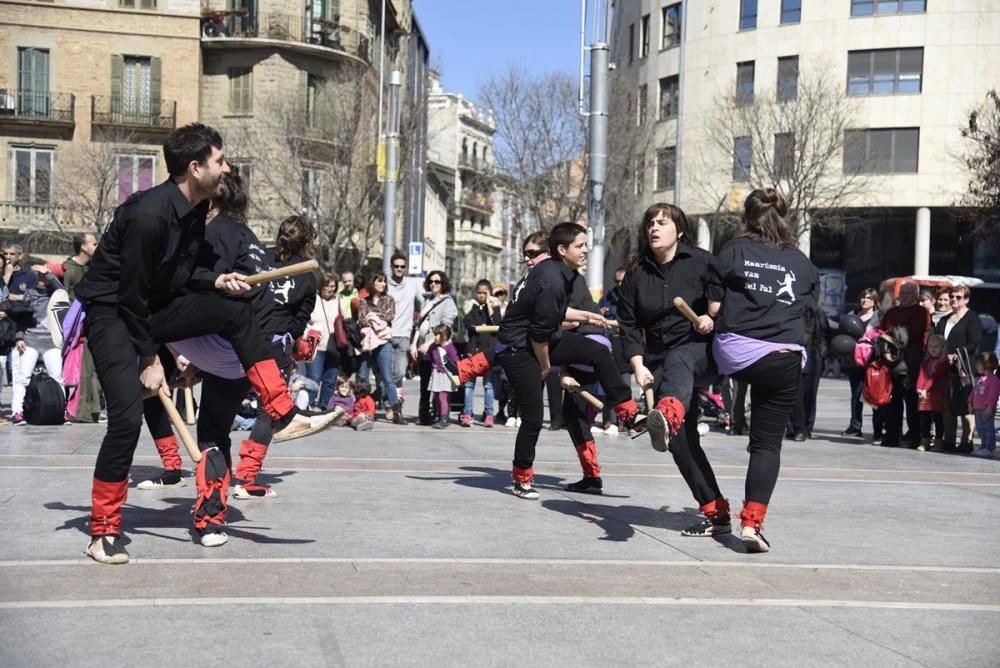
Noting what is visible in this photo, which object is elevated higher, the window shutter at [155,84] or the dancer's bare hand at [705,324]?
the window shutter at [155,84]

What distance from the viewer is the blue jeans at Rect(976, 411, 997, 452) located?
1393 centimetres

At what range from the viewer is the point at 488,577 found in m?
6.14

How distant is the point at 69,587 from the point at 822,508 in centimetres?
527

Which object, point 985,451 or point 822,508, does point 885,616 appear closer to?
point 822,508

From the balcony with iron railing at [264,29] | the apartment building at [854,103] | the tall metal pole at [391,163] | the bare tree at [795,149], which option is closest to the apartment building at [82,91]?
the balcony with iron railing at [264,29]

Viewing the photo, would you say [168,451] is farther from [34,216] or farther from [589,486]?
[34,216]

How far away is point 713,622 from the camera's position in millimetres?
5340

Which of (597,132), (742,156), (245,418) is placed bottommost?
(245,418)

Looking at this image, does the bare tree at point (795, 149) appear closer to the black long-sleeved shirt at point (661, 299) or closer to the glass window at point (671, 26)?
the glass window at point (671, 26)

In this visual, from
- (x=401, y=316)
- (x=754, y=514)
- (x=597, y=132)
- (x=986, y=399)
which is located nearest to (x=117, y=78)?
(x=597, y=132)

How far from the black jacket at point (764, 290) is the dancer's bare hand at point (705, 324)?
0.22 metres

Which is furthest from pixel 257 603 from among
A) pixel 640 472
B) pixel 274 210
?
pixel 274 210

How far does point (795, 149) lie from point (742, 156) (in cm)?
244

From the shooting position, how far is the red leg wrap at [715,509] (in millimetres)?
7633
